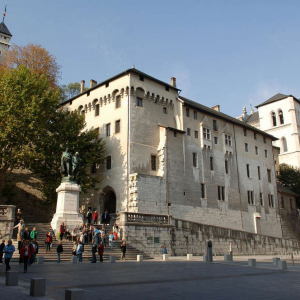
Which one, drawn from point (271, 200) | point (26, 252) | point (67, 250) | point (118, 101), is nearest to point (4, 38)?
point (118, 101)

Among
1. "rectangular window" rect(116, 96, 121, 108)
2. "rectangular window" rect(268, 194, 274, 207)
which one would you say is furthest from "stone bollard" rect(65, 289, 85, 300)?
"rectangular window" rect(268, 194, 274, 207)

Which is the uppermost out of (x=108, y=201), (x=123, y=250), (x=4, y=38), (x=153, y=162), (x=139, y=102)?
(x=4, y=38)

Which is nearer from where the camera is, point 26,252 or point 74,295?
point 74,295

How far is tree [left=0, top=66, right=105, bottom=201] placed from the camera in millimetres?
29391

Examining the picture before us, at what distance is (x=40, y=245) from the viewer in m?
21.6

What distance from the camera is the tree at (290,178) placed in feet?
199

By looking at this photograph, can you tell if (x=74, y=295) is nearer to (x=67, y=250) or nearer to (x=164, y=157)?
(x=67, y=250)

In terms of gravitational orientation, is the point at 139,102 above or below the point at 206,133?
above

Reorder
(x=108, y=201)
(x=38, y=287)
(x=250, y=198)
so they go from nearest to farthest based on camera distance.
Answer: (x=38, y=287) → (x=108, y=201) → (x=250, y=198)

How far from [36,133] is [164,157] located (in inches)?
547

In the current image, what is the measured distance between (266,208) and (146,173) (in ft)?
76.7

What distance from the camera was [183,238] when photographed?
2989 centimetres

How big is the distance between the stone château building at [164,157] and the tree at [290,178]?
54.4 feet

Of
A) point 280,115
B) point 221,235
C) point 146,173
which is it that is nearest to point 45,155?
point 146,173
